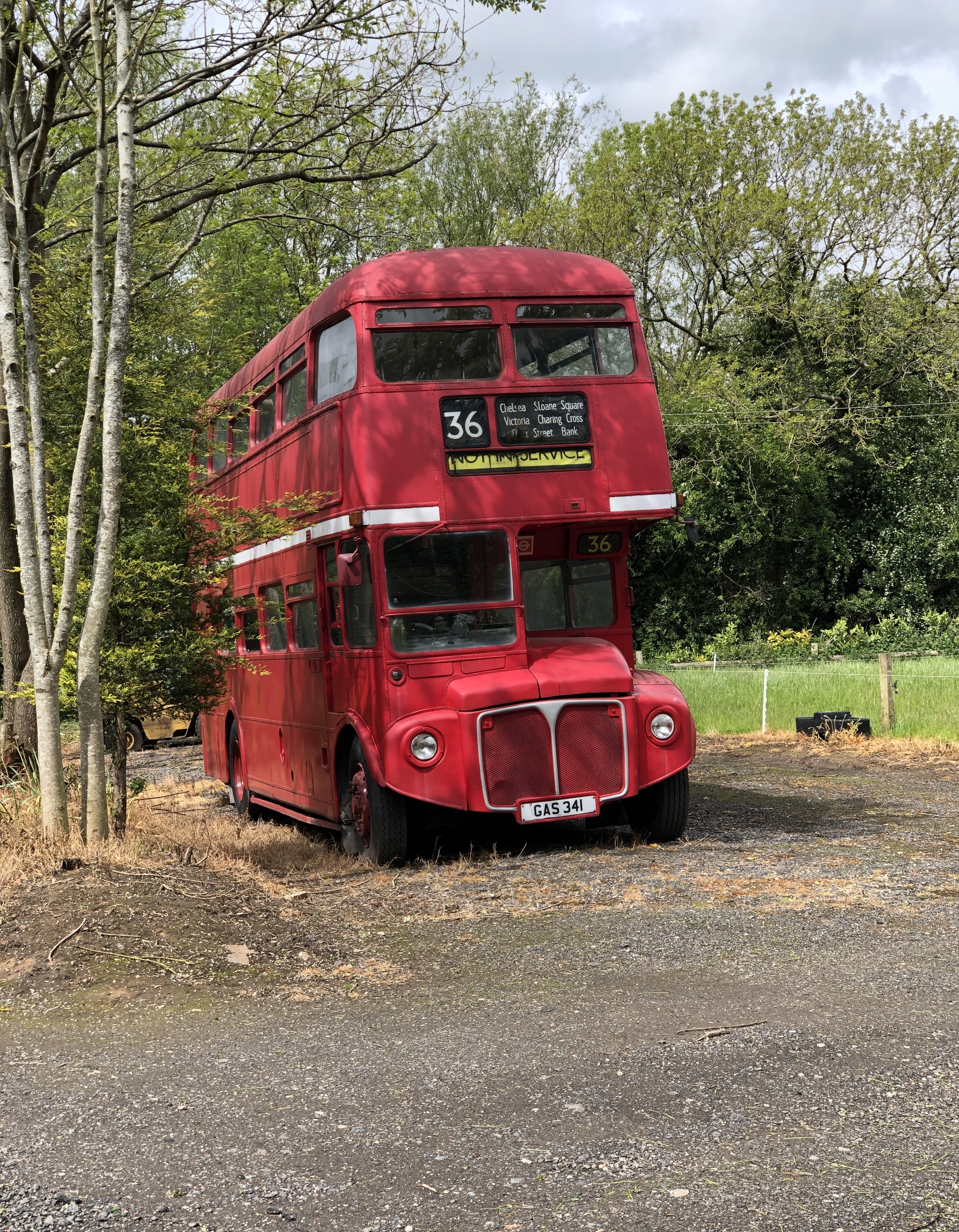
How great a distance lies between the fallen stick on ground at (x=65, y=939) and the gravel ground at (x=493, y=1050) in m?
0.04

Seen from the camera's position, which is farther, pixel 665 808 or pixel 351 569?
pixel 665 808

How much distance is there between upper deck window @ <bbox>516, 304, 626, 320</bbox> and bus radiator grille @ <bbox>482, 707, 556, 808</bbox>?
3135 millimetres

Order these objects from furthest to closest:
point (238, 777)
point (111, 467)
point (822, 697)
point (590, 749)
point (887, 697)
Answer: point (822, 697)
point (887, 697)
point (238, 777)
point (590, 749)
point (111, 467)

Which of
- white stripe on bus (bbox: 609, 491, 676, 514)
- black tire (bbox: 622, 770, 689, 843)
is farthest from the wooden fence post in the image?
white stripe on bus (bbox: 609, 491, 676, 514)

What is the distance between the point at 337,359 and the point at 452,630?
2.43 meters

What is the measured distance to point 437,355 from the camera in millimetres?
10781

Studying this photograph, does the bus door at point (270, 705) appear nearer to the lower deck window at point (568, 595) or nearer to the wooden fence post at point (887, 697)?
the lower deck window at point (568, 595)

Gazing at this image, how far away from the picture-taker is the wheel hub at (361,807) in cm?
1115

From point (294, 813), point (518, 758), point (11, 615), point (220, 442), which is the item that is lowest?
point (294, 813)

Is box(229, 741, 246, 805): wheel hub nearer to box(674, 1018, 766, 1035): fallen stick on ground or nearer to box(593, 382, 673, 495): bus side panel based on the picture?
box(593, 382, 673, 495): bus side panel

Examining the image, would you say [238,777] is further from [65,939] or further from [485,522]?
[65,939]

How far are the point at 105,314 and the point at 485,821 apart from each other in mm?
5010

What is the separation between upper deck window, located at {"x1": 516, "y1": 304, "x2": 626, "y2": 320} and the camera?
1101 cm

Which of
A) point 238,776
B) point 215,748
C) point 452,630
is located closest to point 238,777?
point 238,776
